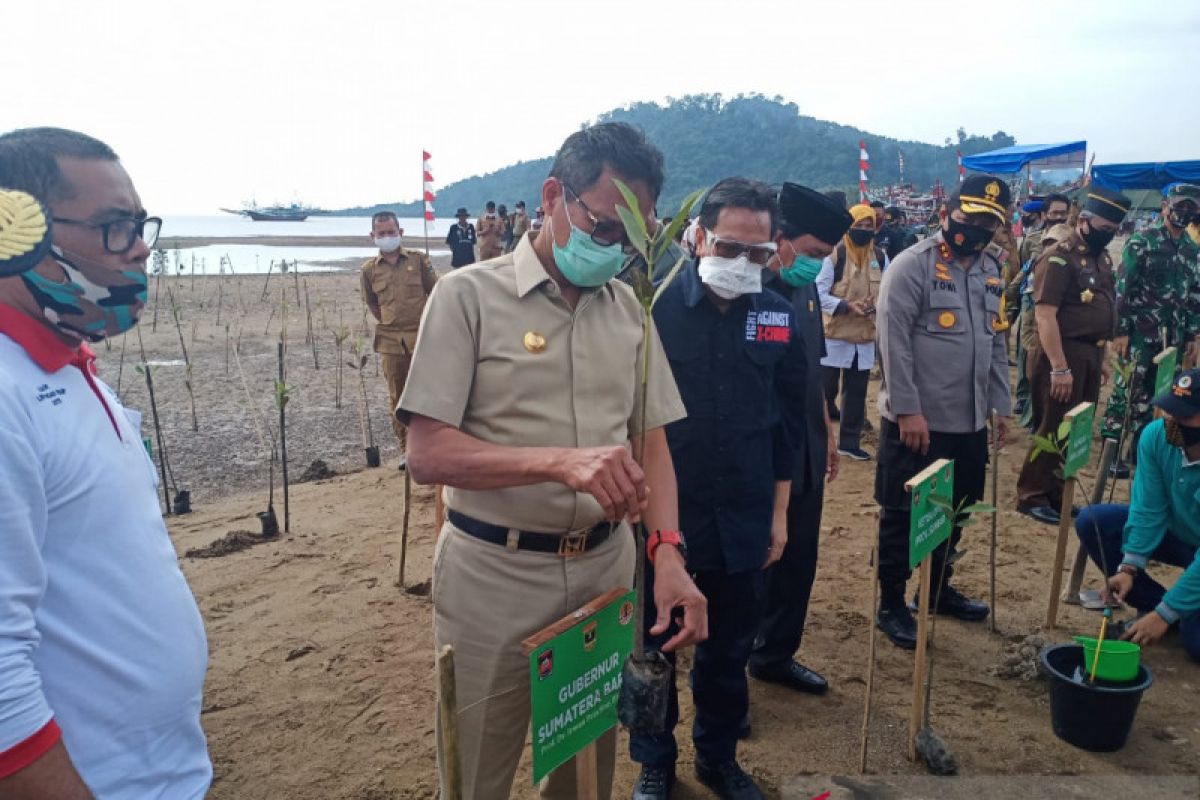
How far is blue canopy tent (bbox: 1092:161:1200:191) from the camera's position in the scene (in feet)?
58.2

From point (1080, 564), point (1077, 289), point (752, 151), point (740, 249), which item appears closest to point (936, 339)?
point (1080, 564)

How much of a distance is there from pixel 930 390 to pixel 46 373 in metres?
3.42

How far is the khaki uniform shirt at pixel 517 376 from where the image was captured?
5.56ft

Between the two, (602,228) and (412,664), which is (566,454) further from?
(412,664)

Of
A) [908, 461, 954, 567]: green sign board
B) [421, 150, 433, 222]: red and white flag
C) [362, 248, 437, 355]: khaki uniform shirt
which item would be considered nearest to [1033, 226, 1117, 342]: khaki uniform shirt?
[908, 461, 954, 567]: green sign board

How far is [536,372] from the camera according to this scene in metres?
1.77

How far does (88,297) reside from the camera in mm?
1329

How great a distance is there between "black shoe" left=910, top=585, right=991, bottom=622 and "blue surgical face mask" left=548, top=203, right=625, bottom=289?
300 cm

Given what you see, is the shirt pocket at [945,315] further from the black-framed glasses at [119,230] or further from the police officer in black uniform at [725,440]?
the black-framed glasses at [119,230]

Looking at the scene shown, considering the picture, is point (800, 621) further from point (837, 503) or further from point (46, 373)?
point (46, 373)

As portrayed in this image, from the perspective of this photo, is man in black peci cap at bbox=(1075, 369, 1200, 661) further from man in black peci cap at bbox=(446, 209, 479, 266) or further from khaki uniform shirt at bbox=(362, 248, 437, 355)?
man in black peci cap at bbox=(446, 209, 479, 266)

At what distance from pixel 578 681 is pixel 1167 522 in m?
3.44

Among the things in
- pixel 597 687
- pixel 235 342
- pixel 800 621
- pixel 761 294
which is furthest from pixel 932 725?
pixel 235 342

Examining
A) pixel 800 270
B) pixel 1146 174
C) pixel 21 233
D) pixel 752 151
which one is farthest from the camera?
pixel 752 151
